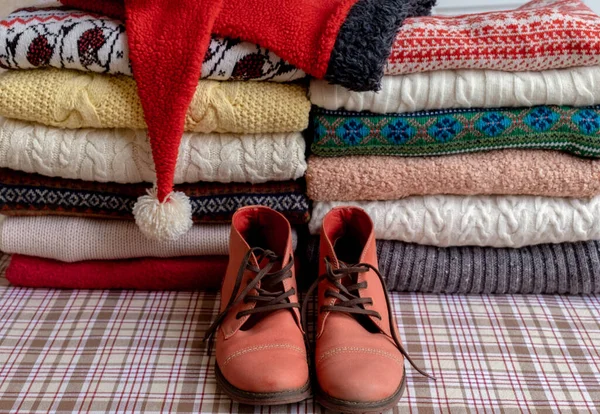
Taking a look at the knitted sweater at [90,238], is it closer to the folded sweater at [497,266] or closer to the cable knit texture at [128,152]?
the cable knit texture at [128,152]

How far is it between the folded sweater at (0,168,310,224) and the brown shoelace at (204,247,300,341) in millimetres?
105

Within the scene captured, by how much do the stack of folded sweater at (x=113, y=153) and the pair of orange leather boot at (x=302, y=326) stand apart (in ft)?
0.25

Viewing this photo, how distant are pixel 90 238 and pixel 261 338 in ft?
1.15

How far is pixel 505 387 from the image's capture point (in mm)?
769

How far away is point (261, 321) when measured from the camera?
2.58ft

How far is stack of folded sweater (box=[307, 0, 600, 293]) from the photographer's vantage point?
80 cm

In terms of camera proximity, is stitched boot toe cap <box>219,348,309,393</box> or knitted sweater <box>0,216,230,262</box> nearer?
stitched boot toe cap <box>219,348,309,393</box>

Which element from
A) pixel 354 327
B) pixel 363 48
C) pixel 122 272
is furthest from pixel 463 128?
pixel 122 272

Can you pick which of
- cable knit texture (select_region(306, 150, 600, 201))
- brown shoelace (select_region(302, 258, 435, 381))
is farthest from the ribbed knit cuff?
brown shoelace (select_region(302, 258, 435, 381))

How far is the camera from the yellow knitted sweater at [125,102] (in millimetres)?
801

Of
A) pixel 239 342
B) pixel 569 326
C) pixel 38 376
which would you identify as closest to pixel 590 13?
pixel 569 326

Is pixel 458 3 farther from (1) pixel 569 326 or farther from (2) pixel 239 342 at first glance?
(2) pixel 239 342

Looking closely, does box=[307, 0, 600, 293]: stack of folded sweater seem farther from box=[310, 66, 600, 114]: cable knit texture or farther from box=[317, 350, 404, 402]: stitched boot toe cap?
box=[317, 350, 404, 402]: stitched boot toe cap

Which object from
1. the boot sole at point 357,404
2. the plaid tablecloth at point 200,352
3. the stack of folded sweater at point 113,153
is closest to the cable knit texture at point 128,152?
the stack of folded sweater at point 113,153
